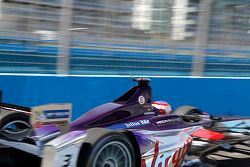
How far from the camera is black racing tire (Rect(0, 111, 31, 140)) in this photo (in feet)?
15.2

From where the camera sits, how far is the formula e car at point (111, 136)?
12.6 feet

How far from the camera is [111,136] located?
3.98m

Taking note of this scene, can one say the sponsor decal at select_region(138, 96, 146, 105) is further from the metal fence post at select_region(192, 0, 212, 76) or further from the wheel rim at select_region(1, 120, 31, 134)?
the metal fence post at select_region(192, 0, 212, 76)

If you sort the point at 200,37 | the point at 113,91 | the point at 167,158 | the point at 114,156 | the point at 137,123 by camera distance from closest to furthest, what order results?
the point at 114,156 → the point at 167,158 → the point at 137,123 → the point at 113,91 → the point at 200,37

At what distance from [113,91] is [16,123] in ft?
7.63

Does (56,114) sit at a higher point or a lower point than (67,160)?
higher

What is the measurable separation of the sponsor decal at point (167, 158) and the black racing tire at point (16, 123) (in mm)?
1321

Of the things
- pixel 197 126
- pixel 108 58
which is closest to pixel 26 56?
pixel 108 58

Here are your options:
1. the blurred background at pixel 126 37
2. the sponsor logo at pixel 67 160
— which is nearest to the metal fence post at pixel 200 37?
the blurred background at pixel 126 37

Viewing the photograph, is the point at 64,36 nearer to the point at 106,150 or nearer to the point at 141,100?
the point at 141,100

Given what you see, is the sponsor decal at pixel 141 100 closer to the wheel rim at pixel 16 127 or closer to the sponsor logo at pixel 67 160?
the wheel rim at pixel 16 127

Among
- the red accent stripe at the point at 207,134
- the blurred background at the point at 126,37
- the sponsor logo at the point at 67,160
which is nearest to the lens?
the sponsor logo at the point at 67,160

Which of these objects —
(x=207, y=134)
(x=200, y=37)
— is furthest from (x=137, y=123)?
(x=200, y=37)

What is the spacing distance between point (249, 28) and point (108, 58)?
11.1ft
